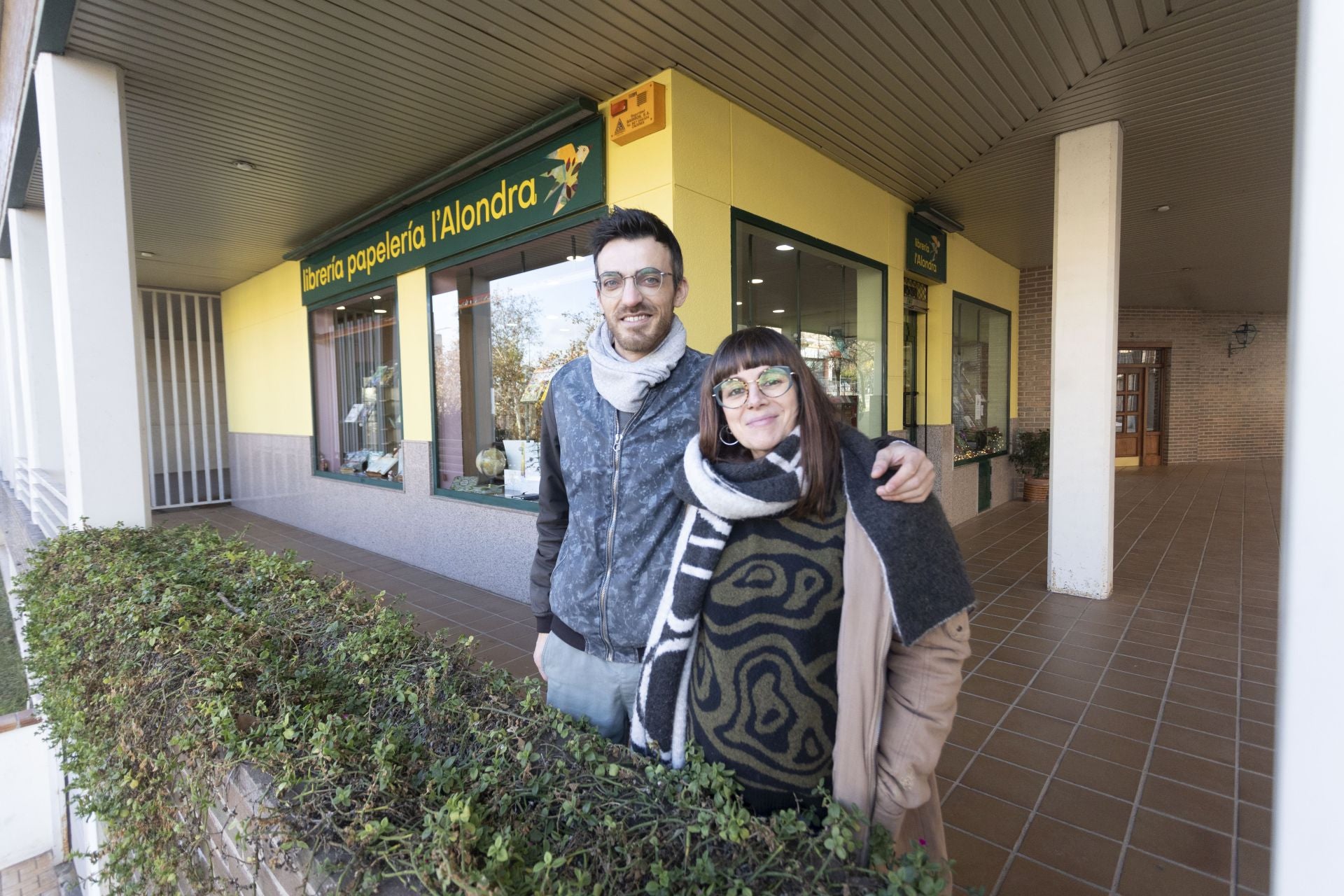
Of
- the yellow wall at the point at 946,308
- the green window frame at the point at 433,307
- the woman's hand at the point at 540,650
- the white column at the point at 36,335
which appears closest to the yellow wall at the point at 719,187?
the green window frame at the point at 433,307

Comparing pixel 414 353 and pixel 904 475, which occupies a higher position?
pixel 414 353

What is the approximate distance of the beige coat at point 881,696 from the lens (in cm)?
121

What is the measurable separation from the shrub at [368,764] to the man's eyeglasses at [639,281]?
101 cm

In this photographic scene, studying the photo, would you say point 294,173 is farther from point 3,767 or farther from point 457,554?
point 3,767

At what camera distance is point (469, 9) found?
3.43m

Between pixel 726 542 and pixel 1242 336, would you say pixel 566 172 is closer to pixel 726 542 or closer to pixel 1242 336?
pixel 726 542

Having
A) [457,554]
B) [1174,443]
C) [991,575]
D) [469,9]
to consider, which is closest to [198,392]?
[457,554]

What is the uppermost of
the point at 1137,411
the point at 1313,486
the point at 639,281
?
the point at 639,281

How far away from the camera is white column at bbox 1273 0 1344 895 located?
1.84ft

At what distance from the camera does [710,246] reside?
430cm

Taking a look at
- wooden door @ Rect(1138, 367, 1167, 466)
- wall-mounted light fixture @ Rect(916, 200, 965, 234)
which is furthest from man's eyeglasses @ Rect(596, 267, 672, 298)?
wooden door @ Rect(1138, 367, 1167, 466)

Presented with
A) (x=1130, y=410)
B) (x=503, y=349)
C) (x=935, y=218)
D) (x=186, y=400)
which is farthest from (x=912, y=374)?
(x=186, y=400)

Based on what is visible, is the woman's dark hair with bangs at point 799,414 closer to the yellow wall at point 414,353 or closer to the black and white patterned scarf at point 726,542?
the black and white patterned scarf at point 726,542

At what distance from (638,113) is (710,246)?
3.00ft
